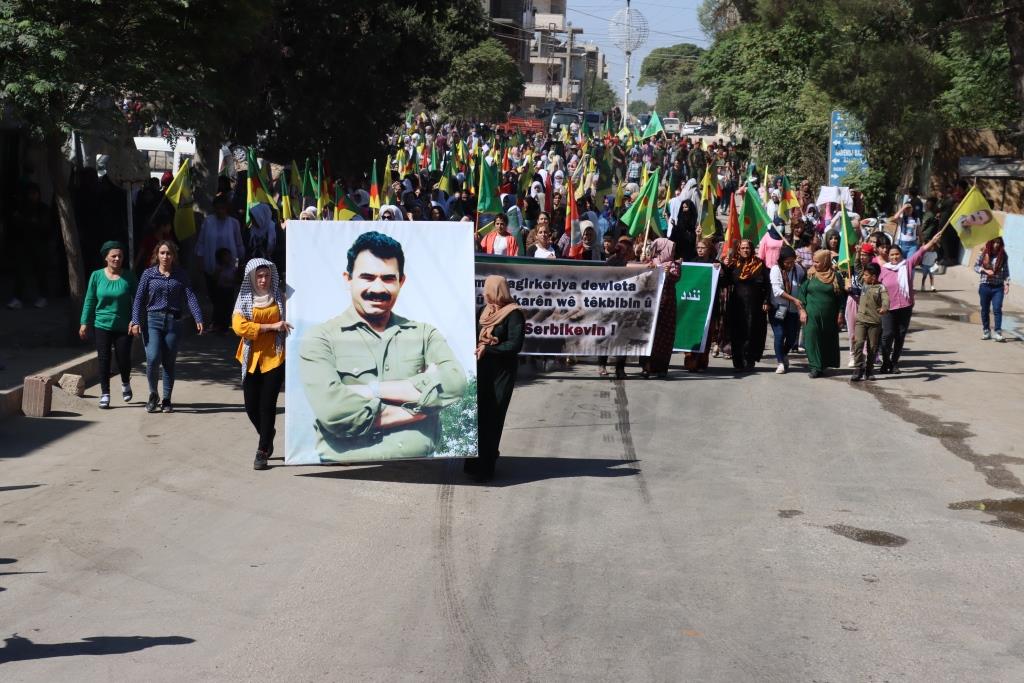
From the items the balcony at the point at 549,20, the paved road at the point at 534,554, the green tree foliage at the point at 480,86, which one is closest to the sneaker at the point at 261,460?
the paved road at the point at 534,554

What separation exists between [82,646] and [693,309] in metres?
10.8

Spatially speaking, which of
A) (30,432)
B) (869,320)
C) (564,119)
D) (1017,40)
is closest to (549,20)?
(564,119)

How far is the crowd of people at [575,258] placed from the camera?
10195 mm

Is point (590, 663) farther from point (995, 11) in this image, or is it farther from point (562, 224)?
point (995, 11)

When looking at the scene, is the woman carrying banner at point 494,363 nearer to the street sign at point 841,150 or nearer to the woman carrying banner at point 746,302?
the woman carrying banner at point 746,302

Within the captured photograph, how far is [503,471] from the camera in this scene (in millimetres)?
10648

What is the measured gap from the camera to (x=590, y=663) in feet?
20.6

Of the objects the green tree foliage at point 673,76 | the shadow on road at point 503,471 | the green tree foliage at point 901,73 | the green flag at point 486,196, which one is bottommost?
the shadow on road at point 503,471

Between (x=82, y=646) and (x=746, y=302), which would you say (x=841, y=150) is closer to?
(x=746, y=302)

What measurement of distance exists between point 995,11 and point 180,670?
26.5m

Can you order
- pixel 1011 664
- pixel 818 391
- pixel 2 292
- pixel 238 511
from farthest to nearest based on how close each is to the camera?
pixel 2 292 → pixel 818 391 → pixel 238 511 → pixel 1011 664

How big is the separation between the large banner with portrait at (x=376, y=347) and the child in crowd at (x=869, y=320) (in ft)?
22.7

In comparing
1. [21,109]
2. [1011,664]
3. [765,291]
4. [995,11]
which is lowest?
[1011,664]

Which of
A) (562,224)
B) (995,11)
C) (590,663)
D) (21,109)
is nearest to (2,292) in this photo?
(21,109)
